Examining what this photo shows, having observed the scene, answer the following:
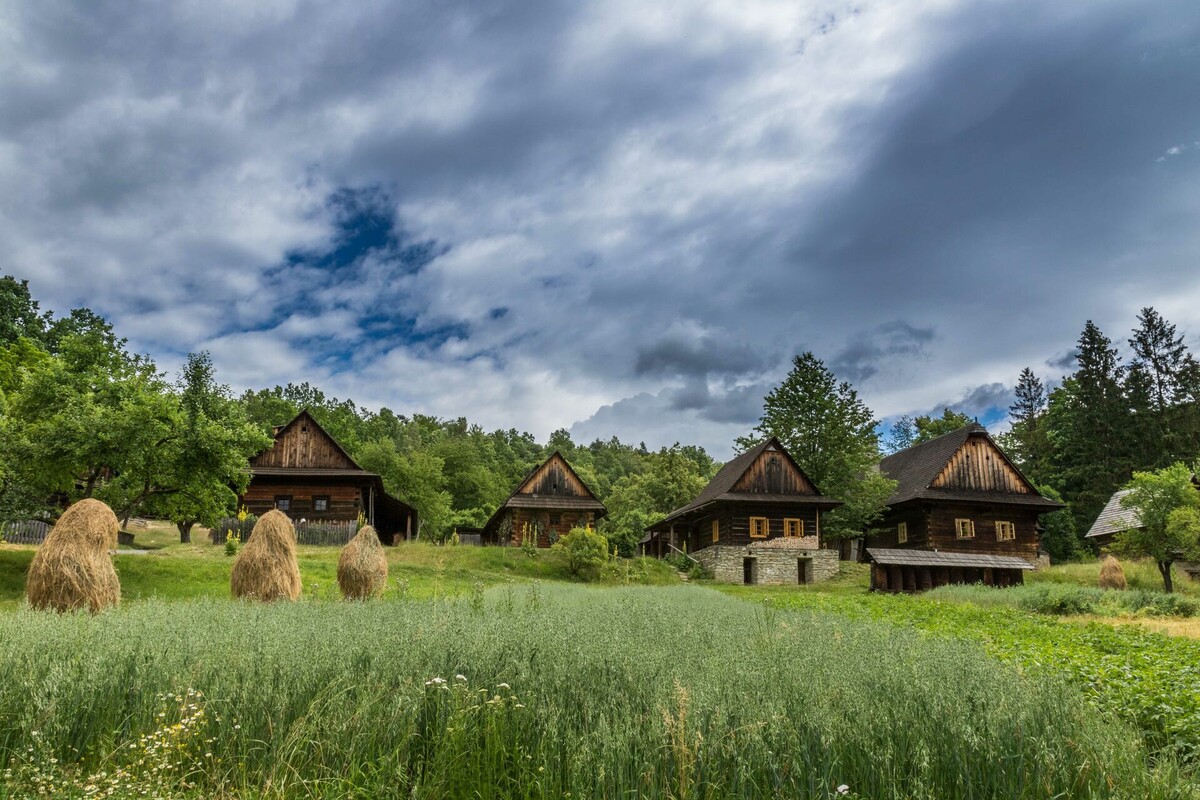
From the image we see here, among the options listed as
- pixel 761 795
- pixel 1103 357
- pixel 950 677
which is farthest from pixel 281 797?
pixel 1103 357

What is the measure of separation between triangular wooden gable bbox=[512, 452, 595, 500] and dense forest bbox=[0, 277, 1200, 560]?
4318 millimetres

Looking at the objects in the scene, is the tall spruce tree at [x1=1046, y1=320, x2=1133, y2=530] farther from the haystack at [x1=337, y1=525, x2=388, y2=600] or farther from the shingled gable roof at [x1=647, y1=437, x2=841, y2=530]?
the haystack at [x1=337, y1=525, x2=388, y2=600]

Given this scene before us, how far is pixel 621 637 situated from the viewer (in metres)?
6.70

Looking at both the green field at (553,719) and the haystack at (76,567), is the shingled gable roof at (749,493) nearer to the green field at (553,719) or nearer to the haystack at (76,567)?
the haystack at (76,567)

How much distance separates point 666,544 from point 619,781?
44770mm

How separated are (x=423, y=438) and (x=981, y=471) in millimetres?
64762

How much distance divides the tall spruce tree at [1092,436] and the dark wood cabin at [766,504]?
24.1m

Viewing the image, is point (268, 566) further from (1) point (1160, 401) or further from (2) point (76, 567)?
(1) point (1160, 401)

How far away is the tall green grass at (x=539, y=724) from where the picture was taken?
387 centimetres

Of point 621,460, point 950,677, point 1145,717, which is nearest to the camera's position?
point 950,677

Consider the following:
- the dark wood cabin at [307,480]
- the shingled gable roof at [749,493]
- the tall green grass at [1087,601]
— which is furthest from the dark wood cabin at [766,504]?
the dark wood cabin at [307,480]

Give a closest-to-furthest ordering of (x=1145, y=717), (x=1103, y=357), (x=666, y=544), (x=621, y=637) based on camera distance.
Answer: (x=1145, y=717) < (x=621, y=637) < (x=666, y=544) < (x=1103, y=357)

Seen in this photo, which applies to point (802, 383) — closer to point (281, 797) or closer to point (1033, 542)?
point (1033, 542)

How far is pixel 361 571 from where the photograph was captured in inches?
572
